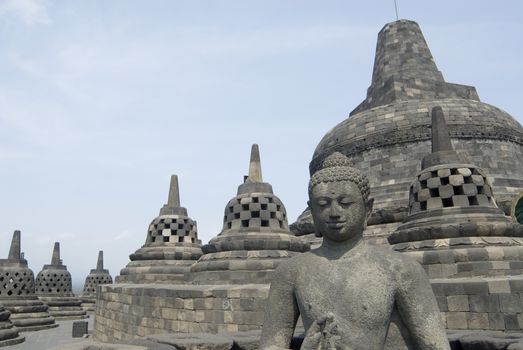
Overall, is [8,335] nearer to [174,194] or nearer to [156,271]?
[156,271]

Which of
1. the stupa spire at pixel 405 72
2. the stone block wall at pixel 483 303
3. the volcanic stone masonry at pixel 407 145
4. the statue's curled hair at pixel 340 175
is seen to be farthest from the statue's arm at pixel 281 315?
the stupa spire at pixel 405 72

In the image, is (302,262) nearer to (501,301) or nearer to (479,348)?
(479,348)

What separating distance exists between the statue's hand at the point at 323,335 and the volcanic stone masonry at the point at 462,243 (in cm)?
438

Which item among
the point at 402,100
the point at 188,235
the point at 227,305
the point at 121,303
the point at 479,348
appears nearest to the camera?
the point at 479,348

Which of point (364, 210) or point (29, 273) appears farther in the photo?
point (29, 273)

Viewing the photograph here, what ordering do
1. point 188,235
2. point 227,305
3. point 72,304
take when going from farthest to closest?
point 72,304 → point 188,235 → point 227,305

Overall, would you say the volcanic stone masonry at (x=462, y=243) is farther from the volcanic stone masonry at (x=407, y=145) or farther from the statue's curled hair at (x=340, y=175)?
the statue's curled hair at (x=340, y=175)

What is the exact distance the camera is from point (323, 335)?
8.72 ft

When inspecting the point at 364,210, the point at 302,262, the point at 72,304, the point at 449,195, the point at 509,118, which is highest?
the point at 509,118

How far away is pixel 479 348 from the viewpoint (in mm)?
3984

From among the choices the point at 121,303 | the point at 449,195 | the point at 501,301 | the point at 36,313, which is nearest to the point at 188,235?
the point at 121,303

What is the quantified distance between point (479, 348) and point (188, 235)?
12543 millimetres

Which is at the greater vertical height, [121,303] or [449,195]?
[449,195]

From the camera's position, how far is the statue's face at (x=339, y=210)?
9.45 feet
